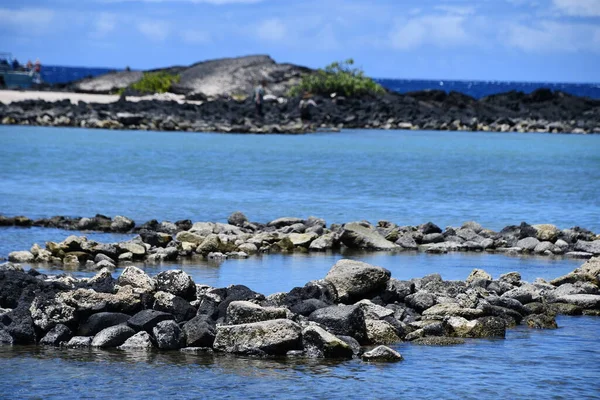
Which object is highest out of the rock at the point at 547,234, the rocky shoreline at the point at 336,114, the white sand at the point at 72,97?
the white sand at the point at 72,97

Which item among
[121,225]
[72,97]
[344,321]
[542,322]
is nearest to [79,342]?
[344,321]

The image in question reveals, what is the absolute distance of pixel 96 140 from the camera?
45.1m

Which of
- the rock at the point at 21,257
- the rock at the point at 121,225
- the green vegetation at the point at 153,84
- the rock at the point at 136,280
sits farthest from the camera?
the green vegetation at the point at 153,84

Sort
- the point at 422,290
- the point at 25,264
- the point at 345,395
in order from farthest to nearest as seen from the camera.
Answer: the point at 25,264 < the point at 422,290 < the point at 345,395

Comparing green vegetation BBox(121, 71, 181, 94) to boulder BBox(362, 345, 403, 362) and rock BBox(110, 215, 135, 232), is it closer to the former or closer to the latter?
rock BBox(110, 215, 135, 232)

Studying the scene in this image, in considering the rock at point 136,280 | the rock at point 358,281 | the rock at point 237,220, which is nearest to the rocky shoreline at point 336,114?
the rock at point 237,220

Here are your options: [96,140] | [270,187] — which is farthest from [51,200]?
[96,140]

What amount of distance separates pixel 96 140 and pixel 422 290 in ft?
111

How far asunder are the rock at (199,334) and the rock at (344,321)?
1.13 meters

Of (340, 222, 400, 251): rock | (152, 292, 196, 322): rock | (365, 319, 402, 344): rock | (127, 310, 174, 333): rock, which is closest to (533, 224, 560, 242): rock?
(340, 222, 400, 251): rock

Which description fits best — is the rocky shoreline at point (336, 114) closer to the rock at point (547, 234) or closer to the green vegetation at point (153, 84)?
the green vegetation at point (153, 84)

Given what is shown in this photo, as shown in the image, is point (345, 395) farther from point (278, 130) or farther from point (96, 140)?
point (278, 130)

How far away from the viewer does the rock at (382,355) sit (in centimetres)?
1045

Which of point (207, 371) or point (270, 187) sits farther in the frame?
point (270, 187)
